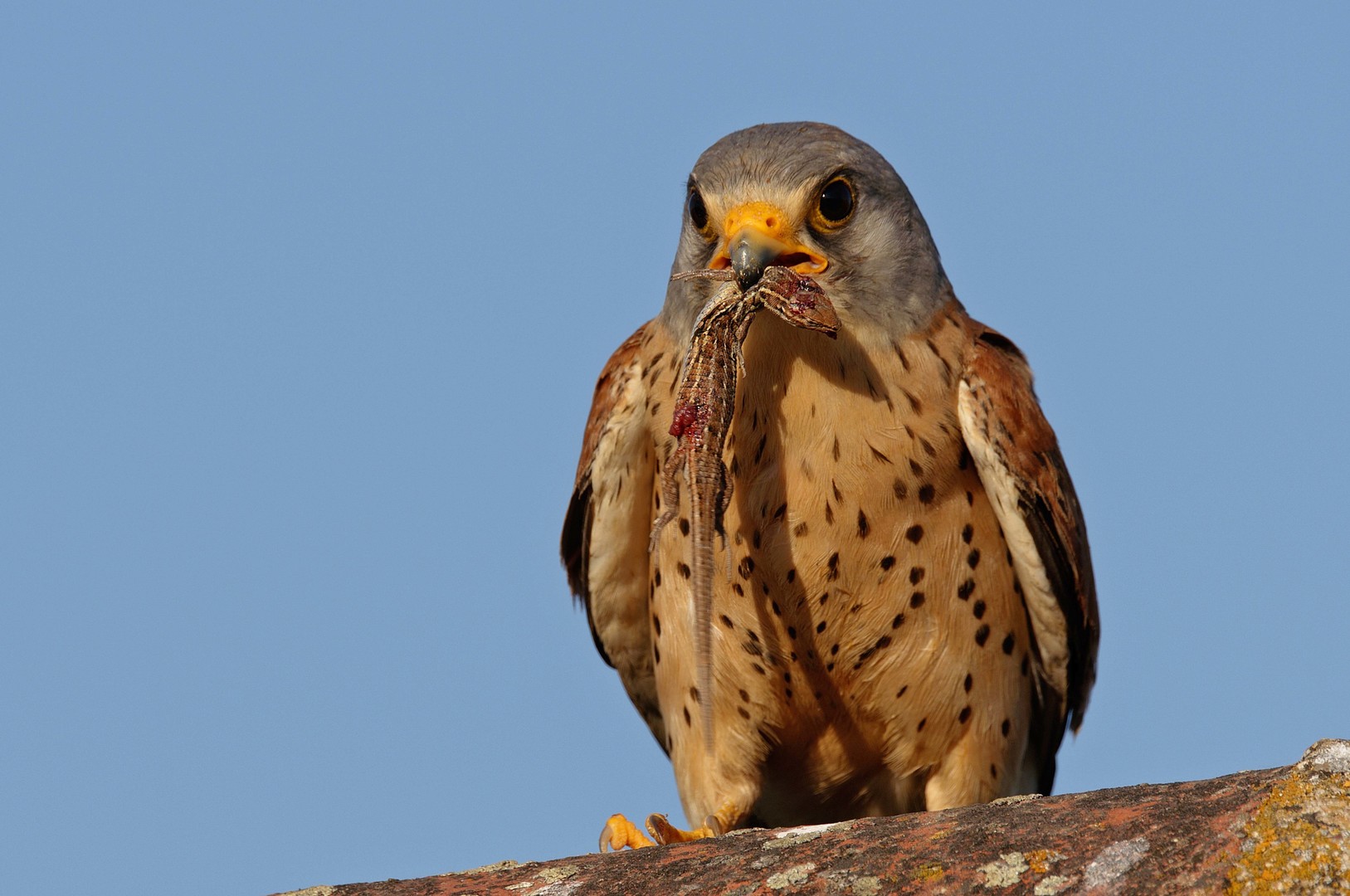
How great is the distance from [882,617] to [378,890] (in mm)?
2168

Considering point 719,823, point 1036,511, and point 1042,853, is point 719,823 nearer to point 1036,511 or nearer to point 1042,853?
point 1036,511

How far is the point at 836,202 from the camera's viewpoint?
510 centimetres

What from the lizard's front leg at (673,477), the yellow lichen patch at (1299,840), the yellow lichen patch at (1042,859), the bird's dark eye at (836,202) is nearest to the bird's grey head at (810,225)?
the bird's dark eye at (836,202)

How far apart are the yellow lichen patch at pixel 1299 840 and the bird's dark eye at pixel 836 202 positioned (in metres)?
2.62

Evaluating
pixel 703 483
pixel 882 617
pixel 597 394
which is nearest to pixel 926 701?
pixel 882 617

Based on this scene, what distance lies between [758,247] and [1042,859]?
2.31 meters

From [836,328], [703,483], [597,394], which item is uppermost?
[597,394]

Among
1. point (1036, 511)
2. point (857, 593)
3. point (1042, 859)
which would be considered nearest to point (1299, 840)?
point (1042, 859)

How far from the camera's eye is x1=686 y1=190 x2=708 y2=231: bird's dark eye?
204 inches

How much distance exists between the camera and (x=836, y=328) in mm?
4750

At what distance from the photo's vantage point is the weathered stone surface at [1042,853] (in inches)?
108

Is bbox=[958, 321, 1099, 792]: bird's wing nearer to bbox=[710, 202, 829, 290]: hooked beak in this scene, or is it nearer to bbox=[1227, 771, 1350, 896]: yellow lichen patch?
bbox=[710, 202, 829, 290]: hooked beak

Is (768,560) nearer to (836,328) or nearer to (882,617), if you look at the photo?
(882,617)

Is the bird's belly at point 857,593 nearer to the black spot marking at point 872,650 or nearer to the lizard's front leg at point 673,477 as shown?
the black spot marking at point 872,650
